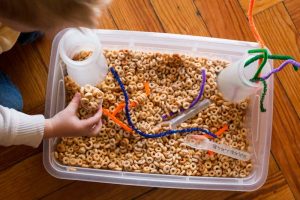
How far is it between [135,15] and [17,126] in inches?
14.0

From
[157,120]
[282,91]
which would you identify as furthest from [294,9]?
[157,120]

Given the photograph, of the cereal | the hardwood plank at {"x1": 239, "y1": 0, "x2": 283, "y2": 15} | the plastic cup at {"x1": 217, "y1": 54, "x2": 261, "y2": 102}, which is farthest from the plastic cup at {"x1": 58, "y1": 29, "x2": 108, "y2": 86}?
the hardwood plank at {"x1": 239, "y1": 0, "x2": 283, "y2": 15}

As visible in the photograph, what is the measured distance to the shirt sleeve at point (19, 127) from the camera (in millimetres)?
805

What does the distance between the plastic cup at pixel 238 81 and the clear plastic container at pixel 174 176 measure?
0.04 metres

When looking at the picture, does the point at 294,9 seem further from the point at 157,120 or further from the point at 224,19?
the point at 157,120

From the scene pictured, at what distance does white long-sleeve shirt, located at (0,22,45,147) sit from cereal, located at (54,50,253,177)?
0.26 feet

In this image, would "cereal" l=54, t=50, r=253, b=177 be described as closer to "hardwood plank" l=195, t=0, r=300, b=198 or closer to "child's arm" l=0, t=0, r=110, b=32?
"hardwood plank" l=195, t=0, r=300, b=198

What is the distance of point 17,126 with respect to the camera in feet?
2.66

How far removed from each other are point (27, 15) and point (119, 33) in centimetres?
32

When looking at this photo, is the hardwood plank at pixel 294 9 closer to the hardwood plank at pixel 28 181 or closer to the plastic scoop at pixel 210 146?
the plastic scoop at pixel 210 146

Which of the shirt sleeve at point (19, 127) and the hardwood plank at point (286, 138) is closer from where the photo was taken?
the shirt sleeve at point (19, 127)

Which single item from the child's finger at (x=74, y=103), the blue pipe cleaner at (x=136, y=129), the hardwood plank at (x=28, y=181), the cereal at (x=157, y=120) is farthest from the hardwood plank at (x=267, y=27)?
the hardwood plank at (x=28, y=181)

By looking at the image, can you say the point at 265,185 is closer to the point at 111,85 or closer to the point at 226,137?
the point at 226,137

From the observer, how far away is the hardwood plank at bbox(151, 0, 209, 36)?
3.22 feet
